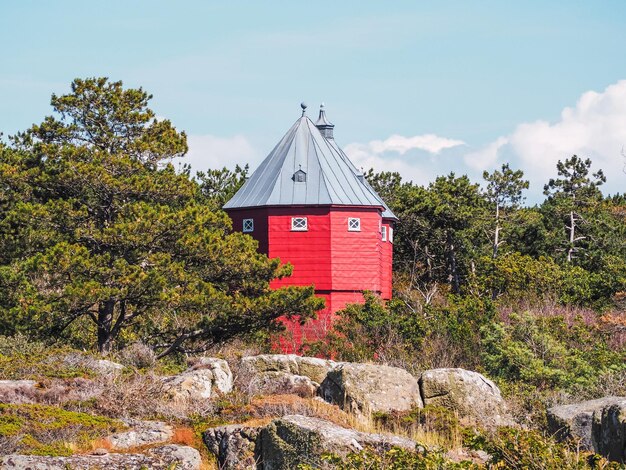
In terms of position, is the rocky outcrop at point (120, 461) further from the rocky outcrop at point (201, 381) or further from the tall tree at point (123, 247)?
the tall tree at point (123, 247)

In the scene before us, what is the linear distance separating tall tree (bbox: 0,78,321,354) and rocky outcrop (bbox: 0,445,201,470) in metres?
13.8

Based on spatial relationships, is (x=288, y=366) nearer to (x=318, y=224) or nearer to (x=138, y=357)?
(x=138, y=357)

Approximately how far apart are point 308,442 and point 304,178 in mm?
25333

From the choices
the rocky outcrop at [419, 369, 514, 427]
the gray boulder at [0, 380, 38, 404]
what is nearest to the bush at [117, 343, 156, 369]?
the gray boulder at [0, 380, 38, 404]

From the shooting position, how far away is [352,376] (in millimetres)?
16656

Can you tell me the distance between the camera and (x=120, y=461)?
1270cm

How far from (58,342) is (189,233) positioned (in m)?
4.51

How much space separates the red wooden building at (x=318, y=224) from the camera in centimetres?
Result: 3594

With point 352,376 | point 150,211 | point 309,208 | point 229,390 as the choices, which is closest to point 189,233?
point 150,211

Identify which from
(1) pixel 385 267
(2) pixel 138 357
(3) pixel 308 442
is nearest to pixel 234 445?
(3) pixel 308 442

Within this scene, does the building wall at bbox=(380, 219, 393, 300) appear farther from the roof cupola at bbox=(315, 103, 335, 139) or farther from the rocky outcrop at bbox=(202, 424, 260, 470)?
the rocky outcrop at bbox=(202, 424, 260, 470)

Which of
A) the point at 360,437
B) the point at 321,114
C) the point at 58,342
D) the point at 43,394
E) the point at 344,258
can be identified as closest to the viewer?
the point at 360,437

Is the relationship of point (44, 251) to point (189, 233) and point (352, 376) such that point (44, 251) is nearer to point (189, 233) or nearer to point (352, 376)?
point (189, 233)

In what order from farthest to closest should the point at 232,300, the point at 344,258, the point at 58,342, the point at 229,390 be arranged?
the point at 344,258 → the point at 232,300 → the point at 58,342 → the point at 229,390
